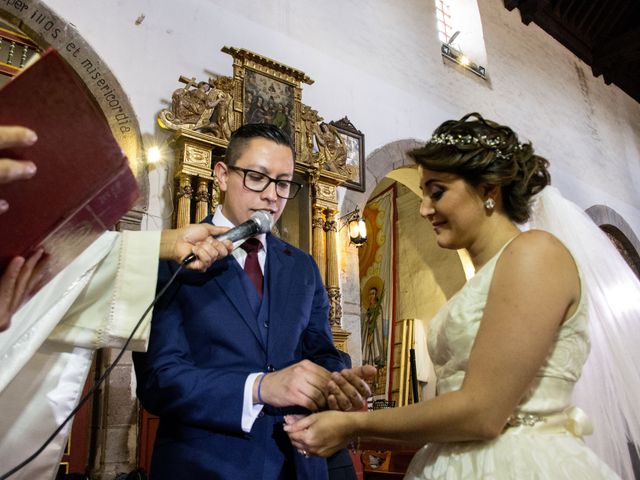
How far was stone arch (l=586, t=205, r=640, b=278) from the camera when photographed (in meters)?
8.89

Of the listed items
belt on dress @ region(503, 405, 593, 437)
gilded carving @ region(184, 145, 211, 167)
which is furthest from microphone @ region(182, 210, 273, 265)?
gilded carving @ region(184, 145, 211, 167)

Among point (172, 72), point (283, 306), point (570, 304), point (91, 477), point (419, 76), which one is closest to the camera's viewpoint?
point (570, 304)

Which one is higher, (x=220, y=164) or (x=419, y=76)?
(x=419, y=76)

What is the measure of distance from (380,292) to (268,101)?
4.01 metres

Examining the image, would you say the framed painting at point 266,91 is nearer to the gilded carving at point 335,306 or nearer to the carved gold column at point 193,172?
the carved gold column at point 193,172

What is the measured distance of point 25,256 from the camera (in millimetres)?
825

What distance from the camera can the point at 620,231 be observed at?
920 centimetres

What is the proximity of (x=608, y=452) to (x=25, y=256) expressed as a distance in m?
1.98

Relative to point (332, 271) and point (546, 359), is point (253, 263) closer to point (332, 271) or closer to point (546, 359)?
point (546, 359)

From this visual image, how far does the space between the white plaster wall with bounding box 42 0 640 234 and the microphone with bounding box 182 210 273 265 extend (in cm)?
250

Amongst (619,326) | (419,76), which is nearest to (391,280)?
(419,76)

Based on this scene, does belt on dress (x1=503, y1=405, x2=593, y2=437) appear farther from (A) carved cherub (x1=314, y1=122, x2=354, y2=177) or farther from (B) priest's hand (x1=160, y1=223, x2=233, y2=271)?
(A) carved cherub (x1=314, y1=122, x2=354, y2=177)

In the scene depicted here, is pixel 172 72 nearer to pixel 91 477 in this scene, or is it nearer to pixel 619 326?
pixel 91 477

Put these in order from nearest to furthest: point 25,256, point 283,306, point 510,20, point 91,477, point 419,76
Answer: point 25,256 → point 283,306 → point 91,477 → point 419,76 → point 510,20
